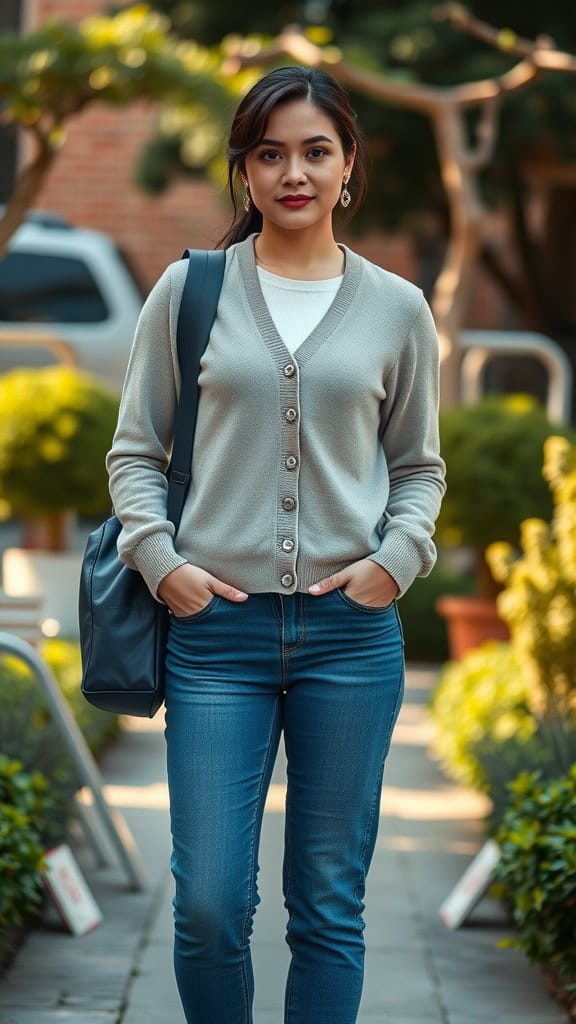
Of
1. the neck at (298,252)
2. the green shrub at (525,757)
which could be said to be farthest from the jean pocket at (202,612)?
the green shrub at (525,757)

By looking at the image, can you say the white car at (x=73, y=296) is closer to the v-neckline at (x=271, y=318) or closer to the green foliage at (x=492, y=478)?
the green foliage at (x=492, y=478)

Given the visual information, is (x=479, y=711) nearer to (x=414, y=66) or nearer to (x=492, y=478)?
(x=492, y=478)

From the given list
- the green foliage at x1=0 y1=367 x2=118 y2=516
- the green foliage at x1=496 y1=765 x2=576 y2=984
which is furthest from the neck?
the green foliage at x1=0 y1=367 x2=118 y2=516

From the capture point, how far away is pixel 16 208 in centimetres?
589

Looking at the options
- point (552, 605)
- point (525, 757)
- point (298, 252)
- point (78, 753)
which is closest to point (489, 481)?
point (552, 605)

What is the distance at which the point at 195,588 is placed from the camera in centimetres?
262

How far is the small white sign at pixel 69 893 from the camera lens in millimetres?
4051

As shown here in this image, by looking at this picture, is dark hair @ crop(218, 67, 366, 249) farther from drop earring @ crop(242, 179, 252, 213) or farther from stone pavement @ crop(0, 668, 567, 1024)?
stone pavement @ crop(0, 668, 567, 1024)

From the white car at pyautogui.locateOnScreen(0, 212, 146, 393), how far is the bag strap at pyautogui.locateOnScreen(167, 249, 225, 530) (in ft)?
28.5

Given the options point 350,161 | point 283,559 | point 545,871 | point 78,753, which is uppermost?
point 350,161

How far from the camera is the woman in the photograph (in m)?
2.60

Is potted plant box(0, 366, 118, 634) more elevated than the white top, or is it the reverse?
the white top

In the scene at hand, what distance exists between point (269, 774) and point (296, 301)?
30.5 inches

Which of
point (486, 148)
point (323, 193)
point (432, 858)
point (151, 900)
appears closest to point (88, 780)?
point (151, 900)
